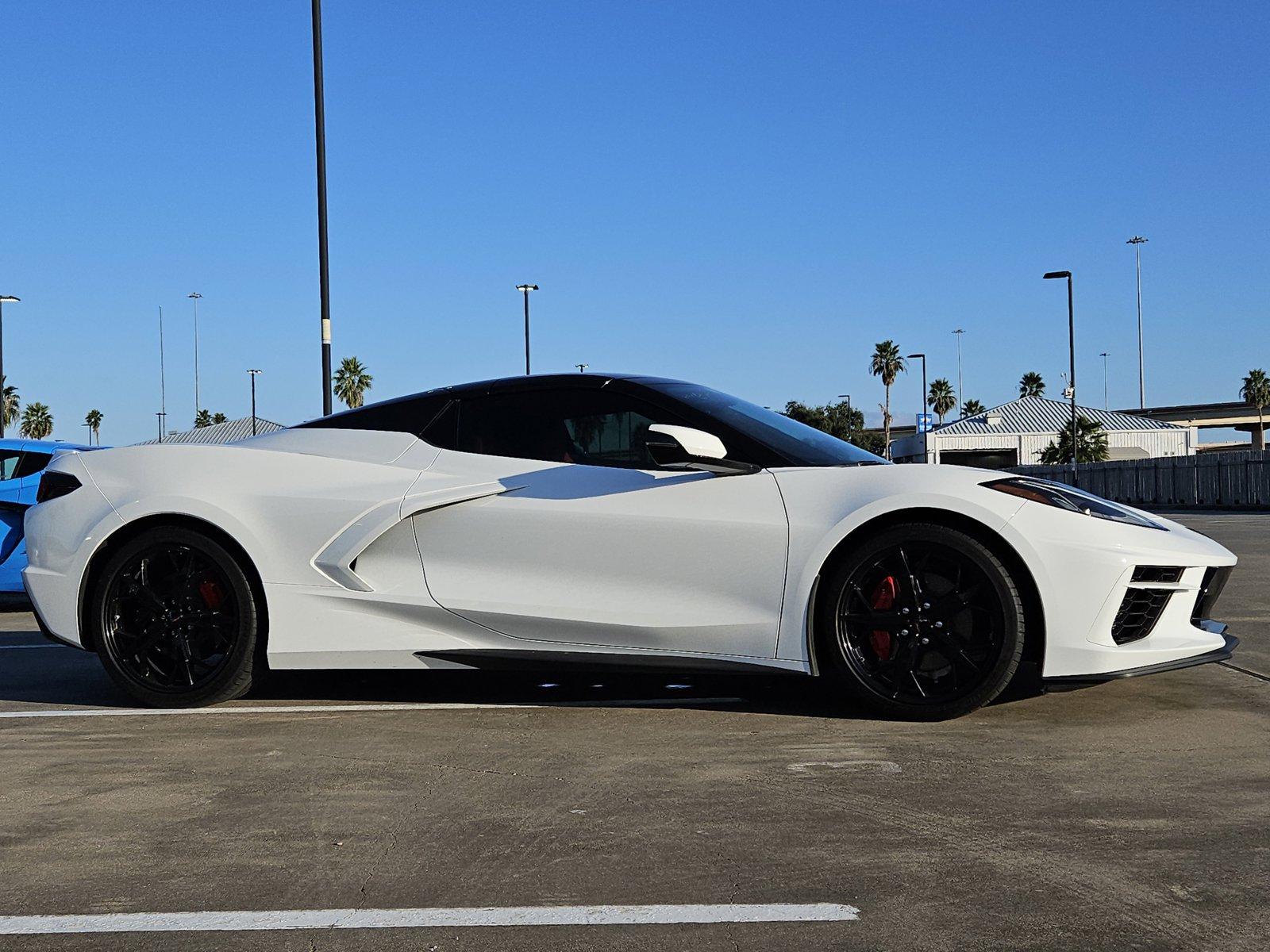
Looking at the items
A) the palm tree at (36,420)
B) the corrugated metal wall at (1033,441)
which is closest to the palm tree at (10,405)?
the palm tree at (36,420)

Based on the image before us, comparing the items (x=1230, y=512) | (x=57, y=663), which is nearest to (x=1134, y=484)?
(x=1230, y=512)

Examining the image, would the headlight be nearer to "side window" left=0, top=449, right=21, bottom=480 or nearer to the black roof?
the black roof

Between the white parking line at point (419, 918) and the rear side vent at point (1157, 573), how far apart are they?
231 cm

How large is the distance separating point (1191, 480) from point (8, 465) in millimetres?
37597

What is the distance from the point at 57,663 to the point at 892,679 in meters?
4.63

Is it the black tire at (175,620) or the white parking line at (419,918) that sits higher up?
the black tire at (175,620)

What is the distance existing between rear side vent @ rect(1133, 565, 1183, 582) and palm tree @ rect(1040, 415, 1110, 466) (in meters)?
66.6

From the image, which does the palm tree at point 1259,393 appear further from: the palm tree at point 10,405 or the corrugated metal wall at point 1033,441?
the palm tree at point 10,405

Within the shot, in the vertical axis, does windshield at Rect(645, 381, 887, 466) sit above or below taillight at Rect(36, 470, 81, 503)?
above

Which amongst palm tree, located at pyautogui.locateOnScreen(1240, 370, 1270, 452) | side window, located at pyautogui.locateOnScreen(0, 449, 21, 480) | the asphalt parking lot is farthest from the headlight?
palm tree, located at pyautogui.locateOnScreen(1240, 370, 1270, 452)

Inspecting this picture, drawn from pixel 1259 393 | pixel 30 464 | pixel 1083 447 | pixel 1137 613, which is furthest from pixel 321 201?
pixel 1259 393

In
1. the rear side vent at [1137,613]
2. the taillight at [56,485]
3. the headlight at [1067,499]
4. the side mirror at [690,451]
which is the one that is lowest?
the rear side vent at [1137,613]

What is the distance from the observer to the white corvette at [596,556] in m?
4.64

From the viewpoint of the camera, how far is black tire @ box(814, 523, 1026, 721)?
462cm
